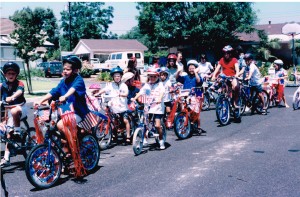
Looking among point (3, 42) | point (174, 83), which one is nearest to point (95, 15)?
point (3, 42)

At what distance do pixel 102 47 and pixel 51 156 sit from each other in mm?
52797

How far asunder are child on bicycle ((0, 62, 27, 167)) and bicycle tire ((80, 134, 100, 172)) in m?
1.36

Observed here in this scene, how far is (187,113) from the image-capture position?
8.82 m

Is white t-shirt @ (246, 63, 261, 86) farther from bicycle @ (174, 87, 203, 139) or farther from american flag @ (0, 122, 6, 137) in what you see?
american flag @ (0, 122, 6, 137)

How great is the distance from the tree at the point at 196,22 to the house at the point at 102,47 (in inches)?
654

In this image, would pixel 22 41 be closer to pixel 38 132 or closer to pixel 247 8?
pixel 38 132

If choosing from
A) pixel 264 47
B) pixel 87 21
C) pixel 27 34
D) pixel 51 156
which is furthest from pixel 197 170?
pixel 87 21

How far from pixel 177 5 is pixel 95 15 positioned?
43.8 meters

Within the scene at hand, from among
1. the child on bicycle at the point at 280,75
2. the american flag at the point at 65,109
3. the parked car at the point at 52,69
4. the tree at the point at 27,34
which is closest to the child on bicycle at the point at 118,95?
the american flag at the point at 65,109

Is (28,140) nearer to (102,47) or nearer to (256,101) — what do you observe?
(256,101)

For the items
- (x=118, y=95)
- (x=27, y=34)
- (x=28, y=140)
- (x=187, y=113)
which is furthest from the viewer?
(x=27, y=34)

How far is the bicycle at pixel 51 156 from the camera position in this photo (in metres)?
5.34

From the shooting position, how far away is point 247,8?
39.3 metres

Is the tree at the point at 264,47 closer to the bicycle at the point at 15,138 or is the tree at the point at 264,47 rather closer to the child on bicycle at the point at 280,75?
the child on bicycle at the point at 280,75
